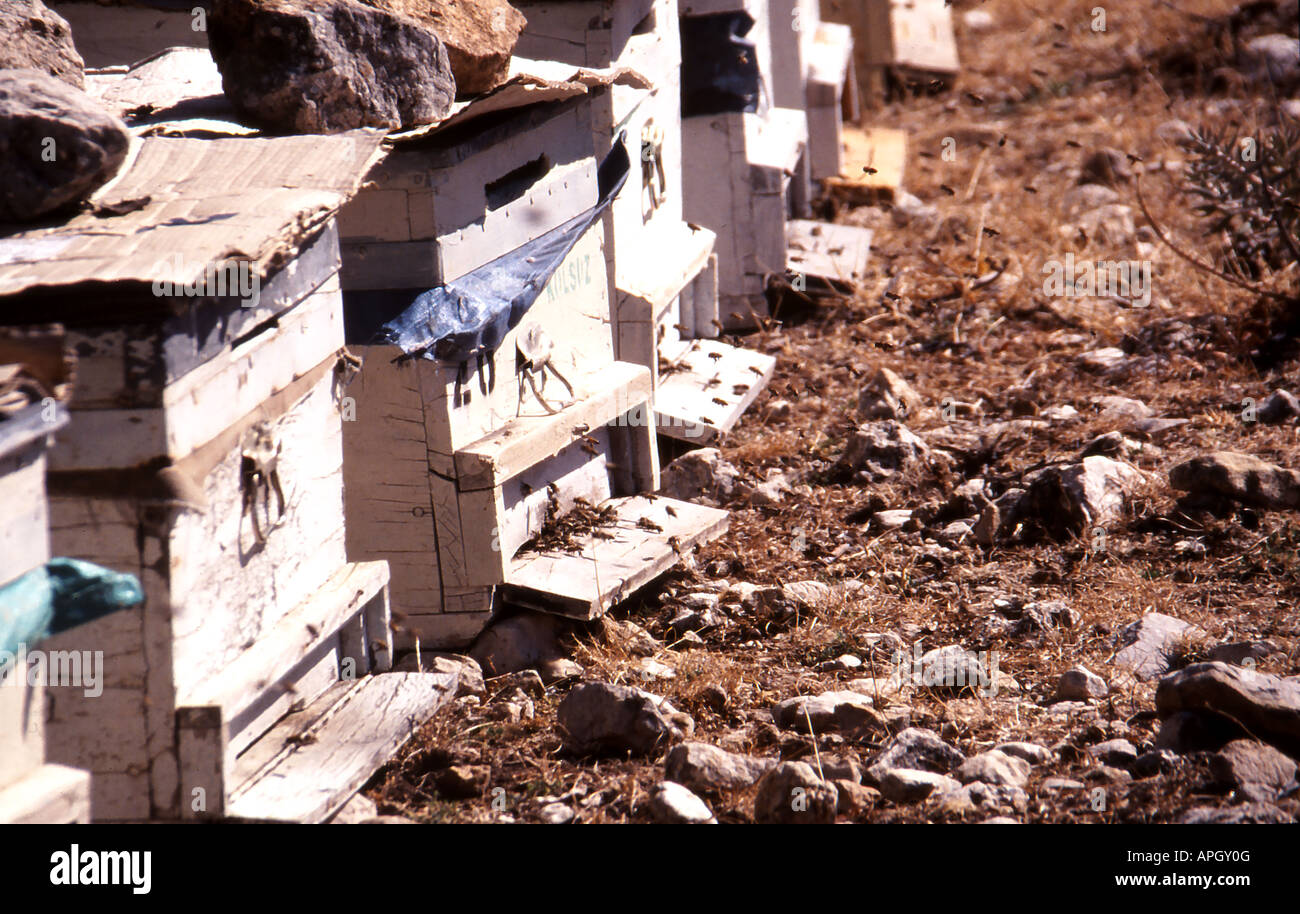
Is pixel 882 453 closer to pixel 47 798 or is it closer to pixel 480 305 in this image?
pixel 480 305

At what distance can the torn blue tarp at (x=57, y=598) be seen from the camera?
214cm

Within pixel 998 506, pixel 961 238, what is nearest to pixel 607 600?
pixel 998 506

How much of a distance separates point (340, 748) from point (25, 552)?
1080 millimetres

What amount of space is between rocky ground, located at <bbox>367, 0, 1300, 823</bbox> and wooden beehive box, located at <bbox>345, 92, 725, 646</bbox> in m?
0.21

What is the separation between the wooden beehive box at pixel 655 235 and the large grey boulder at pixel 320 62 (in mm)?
1226

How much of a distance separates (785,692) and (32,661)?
2271 millimetres

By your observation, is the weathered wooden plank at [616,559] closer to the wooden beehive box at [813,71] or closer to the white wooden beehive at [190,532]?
the white wooden beehive at [190,532]

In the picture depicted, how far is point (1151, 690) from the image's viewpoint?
3.78 meters

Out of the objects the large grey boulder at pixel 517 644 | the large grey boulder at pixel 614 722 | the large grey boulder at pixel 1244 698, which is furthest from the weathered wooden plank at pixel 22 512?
the large grey boulder at pixel 1244 698

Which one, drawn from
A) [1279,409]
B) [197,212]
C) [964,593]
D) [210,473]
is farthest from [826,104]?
[210,473]

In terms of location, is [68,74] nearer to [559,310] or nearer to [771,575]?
[559,310]

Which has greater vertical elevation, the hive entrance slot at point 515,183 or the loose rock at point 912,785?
the hive entrance slot at point 515,183

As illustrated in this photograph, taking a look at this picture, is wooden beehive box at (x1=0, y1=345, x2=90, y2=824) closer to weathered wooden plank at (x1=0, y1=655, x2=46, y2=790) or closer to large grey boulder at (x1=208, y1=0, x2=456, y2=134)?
weathered wooden plank at (x1=0, y1=655, x2=46, y2=790)

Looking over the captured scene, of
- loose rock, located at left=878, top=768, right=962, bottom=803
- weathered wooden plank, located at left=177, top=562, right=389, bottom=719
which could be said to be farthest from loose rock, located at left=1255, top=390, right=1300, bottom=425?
weathered wooden plank, located at left=177, top=562, right=389, bottom=719
